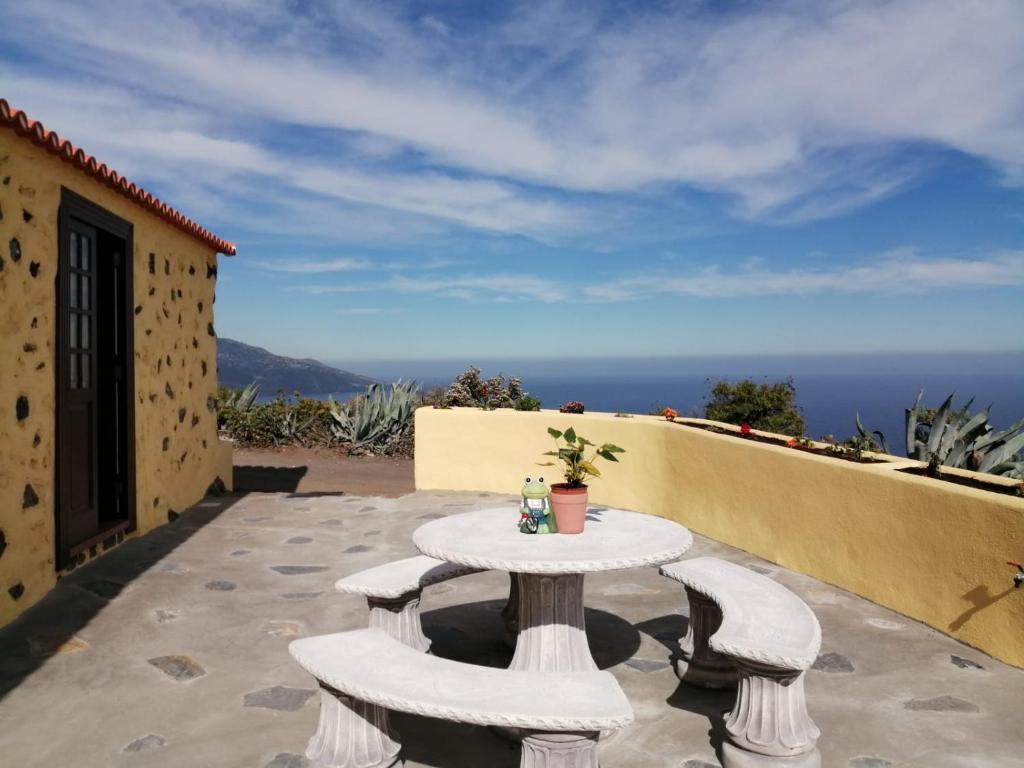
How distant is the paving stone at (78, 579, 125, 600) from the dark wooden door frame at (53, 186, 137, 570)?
0.23 m

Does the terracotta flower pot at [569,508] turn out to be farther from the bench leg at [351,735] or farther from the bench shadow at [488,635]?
the bench leg at [351,735]

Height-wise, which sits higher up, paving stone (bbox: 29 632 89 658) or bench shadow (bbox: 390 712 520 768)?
paving stone (bbox: 29 632 89 658)

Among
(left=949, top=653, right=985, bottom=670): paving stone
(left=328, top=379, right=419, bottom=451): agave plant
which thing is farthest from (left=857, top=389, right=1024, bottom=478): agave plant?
(left=328, top=379, right=419, bottom=451): agave plant

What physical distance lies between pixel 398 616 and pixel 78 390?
336 cm

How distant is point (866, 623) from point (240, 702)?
11.9 ft

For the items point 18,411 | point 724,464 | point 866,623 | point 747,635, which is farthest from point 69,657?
point 724,464

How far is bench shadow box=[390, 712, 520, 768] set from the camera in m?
3.03

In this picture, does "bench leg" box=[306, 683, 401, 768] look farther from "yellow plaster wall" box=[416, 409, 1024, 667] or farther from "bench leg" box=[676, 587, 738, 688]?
"yellow plaster wall" box=[416, 409, 1024, 667]

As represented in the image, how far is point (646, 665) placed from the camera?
3984 mm

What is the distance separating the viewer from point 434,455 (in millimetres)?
9141

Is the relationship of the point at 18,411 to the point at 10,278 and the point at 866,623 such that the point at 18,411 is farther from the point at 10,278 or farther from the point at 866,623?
the point at 866,623

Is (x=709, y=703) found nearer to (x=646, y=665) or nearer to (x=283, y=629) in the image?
(x=646, y=665)

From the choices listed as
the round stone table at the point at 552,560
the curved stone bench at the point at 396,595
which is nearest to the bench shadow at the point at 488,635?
the curved stone bench at the point at 396,595

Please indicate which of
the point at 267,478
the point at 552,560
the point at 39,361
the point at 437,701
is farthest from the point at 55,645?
the point at 267,478
